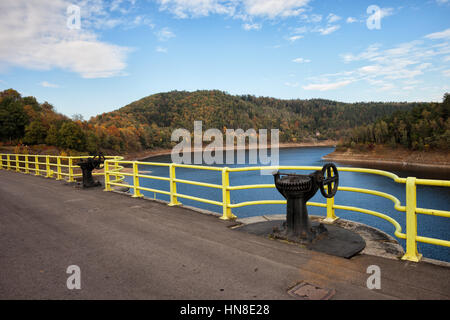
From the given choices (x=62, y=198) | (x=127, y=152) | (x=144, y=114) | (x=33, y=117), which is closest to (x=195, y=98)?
(x=144, y=114)

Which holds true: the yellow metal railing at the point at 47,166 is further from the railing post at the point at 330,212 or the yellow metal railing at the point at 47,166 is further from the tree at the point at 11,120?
the tree at the point at 11,120

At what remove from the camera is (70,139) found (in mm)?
67938

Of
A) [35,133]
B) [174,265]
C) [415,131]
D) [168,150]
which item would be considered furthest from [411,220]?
[168,150]

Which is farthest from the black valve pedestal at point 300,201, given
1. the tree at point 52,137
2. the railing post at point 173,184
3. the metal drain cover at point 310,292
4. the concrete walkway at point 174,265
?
the tree at point 52,137

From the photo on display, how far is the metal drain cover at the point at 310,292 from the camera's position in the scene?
2.82 m

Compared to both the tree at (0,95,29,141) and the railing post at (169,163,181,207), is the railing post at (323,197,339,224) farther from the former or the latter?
the tree at (0,95,29,141)

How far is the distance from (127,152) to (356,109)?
14462 centimetres

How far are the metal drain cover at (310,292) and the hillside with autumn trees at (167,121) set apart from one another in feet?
244

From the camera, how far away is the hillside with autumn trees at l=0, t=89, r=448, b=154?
67812 millimetres

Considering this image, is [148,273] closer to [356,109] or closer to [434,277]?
[434,277]

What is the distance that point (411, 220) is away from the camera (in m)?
3.64

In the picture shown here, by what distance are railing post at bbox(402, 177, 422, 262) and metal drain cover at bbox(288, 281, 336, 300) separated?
145 cm

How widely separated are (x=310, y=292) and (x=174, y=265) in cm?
165

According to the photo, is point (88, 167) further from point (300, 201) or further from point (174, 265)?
point (300, 201)
